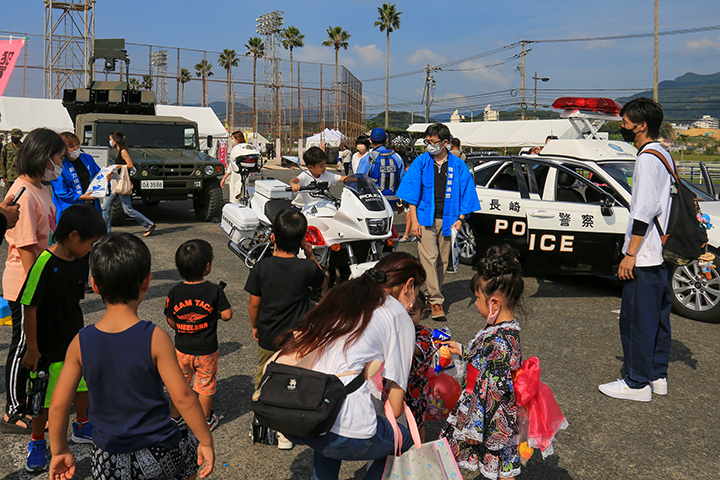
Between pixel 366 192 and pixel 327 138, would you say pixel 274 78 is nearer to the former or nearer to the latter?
pixel 327 138

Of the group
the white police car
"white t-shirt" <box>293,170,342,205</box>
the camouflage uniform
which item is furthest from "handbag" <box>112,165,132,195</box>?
the white police car

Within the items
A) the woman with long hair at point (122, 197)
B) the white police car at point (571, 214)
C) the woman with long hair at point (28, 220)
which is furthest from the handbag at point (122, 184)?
the woman with long hair at point (28, 220)

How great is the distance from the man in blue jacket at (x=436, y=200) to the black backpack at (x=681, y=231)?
227 cm

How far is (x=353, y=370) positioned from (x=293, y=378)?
233 millimetres

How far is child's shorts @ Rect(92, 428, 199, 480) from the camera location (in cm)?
208

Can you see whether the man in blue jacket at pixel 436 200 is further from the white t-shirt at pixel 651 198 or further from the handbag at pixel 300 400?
the handbag at pixel 300 400

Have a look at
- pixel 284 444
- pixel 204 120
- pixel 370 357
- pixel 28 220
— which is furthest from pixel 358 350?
pixel 204 120

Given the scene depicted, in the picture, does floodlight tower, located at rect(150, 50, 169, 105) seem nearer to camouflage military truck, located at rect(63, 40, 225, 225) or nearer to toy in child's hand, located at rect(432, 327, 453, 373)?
camouflage military truck, located at rect(63, 40, 225, 225)

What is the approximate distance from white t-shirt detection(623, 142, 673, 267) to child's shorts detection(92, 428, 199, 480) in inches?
132

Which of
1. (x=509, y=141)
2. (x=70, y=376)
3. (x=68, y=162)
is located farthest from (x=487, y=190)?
(x=509, y=141)

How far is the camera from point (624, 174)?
7297 millimetres

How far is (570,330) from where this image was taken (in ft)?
19.6

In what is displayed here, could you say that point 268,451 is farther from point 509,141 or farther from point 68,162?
point 509,141

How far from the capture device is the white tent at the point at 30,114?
23609mm
